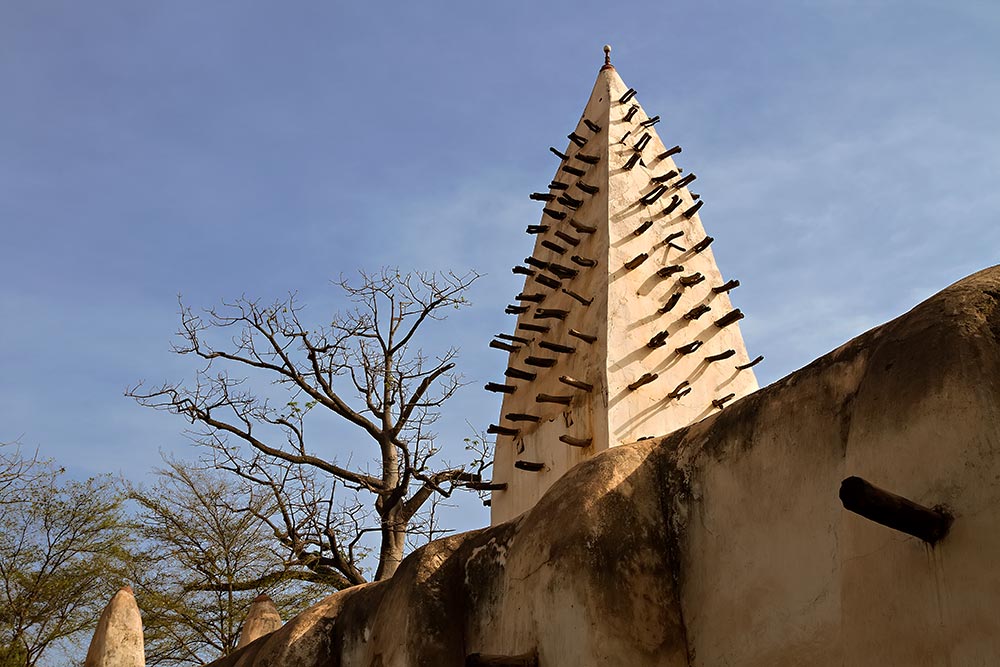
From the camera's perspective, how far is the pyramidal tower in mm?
10945

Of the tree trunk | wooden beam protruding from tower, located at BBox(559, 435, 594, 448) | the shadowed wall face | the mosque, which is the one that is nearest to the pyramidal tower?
wooden beam protruding from tower, located at BBox(559, 435, 594, 448)

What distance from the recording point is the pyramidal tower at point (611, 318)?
10945 millimetres

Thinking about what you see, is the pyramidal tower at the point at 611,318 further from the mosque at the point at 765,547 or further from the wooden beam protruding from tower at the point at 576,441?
the mosque at the point at 765,547

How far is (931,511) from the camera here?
167 inches

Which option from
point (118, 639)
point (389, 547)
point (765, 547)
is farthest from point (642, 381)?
point (389, 547)

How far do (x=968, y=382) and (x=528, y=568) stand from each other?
2947 millimetres

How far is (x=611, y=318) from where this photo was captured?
11.2 metres

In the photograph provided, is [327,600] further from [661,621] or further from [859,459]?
[859,459]

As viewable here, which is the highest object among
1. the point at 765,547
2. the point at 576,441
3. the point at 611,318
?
the point at 611,318

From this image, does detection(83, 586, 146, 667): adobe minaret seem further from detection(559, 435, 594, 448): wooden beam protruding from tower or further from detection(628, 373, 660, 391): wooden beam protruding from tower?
detection(628, 373, 660, 391): wooden beam protruding from tower

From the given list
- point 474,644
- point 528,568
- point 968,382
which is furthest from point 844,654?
point 474,644

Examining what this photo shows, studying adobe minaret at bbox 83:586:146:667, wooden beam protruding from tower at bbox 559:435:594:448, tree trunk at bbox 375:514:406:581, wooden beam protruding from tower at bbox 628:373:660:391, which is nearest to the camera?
wooden beam protruding from tower at bbox 559:435:594:448

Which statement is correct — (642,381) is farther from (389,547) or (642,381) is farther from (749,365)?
(389,547)

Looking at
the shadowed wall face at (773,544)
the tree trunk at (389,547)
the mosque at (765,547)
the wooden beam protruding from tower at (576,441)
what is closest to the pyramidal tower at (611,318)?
the wooden beam protruding from tower at (576,441)
